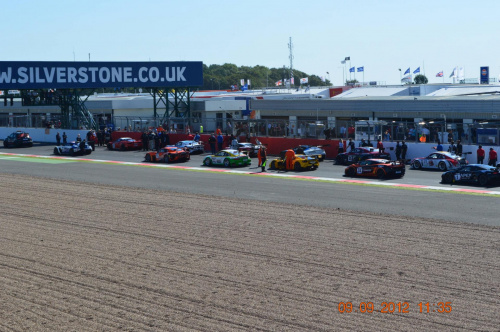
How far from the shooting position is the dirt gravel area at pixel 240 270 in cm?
1093

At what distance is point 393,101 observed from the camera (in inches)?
1848

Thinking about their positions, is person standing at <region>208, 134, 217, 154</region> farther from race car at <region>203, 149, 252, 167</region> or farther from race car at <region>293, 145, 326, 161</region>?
race car at <region>293, 145, 326, 161</region>

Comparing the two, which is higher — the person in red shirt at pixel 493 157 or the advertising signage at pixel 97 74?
the advertising signage at pixel 97 74

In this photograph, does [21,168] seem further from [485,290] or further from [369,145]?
[485,290]

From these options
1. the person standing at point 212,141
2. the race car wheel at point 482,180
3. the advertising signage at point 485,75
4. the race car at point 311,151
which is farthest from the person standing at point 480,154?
the advertising signage at point 485,75

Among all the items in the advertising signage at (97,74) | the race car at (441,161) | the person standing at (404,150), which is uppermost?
the advertising signage at (97,74)

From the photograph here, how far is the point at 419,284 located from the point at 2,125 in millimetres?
54302

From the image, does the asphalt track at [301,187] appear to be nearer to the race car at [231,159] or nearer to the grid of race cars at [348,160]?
the grid of race cars at [348,160]

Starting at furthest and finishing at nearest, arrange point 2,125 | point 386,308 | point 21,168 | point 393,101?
point 2,125 → point 393,101 → point 21,168 → point 386,308

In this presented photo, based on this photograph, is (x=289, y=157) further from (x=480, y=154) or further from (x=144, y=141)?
(x=144, y=141)

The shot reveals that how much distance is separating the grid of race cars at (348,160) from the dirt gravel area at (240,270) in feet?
27.0

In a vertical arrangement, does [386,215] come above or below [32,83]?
below

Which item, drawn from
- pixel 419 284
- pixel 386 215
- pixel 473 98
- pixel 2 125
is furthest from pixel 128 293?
pixel 2 125

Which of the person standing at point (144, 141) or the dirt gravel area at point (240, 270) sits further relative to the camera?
the person standing at point (144, 141)
